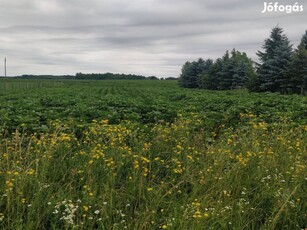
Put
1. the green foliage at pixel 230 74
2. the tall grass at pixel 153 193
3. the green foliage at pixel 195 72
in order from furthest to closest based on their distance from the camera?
the green foliage at pixel 195 72
the green foliage at pixel 230 74
the tall grass at pixel 153 193

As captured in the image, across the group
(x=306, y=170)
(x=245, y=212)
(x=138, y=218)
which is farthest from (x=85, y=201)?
(x=306, y=170)

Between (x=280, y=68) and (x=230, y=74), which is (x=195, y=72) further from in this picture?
(x=280, y=68)

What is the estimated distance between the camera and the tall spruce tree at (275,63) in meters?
31.6

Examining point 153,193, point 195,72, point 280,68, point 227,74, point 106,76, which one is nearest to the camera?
point 153,193

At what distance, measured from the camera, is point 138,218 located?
121 inches

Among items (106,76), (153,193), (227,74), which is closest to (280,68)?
(227,74)

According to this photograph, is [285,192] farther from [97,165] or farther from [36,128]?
[36,128]

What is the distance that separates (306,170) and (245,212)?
146 centimetres

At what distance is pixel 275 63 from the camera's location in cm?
3186

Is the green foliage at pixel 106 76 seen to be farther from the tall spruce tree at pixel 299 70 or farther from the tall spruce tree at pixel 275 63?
the tall spruce tree at pixel 299 70

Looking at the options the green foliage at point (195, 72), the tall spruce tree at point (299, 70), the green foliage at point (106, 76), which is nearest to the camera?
the tall spruce tree at point (299, 70)

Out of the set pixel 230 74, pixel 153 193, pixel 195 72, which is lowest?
pixel 153 193

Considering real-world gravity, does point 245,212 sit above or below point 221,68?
below

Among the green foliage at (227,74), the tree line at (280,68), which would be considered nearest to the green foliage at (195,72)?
the green foliage at (227,74)
